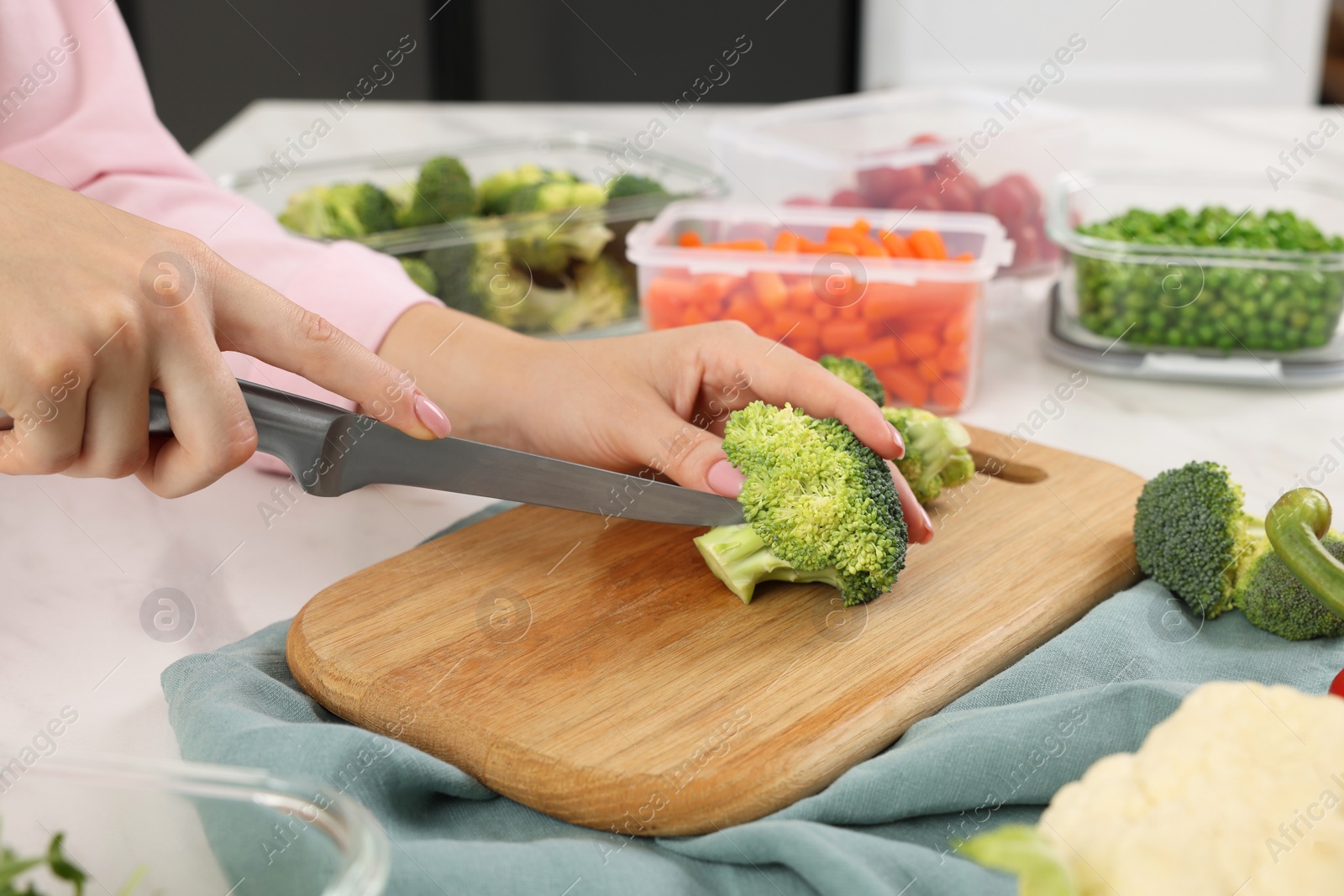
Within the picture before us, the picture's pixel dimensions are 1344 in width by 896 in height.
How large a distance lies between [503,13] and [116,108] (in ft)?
10.6

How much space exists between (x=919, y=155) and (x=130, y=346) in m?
1.30

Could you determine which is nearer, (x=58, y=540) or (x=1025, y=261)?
(x=58, y=540)

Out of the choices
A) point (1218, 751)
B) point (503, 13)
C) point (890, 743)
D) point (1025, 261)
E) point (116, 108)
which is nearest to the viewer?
point (1218, 751)

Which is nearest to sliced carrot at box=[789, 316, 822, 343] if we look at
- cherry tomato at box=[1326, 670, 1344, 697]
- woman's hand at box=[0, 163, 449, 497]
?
A: woman's hand at box=[0, 163, 449, 497]

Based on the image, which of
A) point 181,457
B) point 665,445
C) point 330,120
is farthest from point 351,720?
point 330,120

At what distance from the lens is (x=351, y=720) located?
3.07ft

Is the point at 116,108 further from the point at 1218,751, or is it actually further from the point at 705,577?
the point at 1218,751

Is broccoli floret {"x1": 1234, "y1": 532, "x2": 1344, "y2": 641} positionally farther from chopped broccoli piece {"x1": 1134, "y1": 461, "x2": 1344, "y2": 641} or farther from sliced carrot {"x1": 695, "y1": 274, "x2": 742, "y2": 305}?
sliced carrot {"x1": 695, "y1": 274, "x2": 742, "y2": 305}

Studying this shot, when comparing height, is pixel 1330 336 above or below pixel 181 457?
below

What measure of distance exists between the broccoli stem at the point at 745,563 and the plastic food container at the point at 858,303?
0.49 m

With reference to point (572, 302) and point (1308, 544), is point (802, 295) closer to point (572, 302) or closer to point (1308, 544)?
point (572, 302)

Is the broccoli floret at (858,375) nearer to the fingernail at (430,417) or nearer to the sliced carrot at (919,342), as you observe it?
the sliced carrot at (919,342)

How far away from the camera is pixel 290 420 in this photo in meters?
0.94

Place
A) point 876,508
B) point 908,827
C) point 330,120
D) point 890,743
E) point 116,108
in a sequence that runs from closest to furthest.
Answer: point 908,827 → point 890,743 → point 876,508 → point 116,108 → point 330,120
